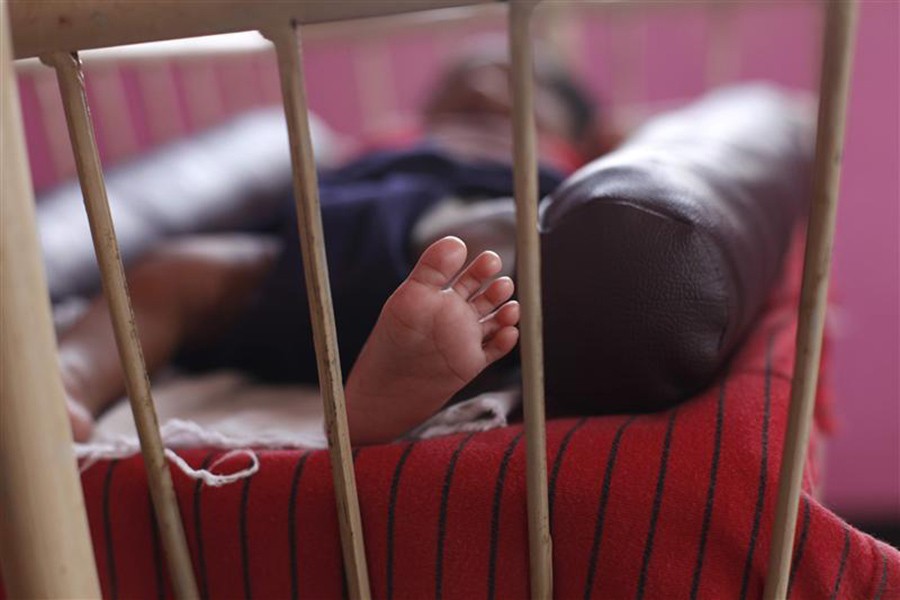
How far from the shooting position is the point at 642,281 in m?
0.52

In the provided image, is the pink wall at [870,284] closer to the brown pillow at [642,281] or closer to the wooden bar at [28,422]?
the brown pillow at [642,281]

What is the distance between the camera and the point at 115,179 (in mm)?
1298

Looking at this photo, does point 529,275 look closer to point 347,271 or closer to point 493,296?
point 493,296

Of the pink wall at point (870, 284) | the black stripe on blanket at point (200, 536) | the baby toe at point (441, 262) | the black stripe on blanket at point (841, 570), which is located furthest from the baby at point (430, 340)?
the pink wall at point (870, 284)

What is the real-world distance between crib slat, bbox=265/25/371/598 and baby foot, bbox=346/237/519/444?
0.18 ft

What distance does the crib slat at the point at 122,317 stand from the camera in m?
0.46

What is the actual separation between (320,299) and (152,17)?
17 cm

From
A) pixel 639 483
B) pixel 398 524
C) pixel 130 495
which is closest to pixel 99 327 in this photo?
pixel 130 495

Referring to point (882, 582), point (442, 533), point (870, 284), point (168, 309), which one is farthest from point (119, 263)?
point (870, 284)

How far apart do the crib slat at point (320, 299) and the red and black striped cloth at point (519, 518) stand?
0.02m

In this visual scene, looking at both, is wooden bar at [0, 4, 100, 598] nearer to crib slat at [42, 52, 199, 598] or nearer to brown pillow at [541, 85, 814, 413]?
crib slat at [42, 52, 199, 598]

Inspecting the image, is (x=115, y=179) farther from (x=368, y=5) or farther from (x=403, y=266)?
(x=368, y=5)

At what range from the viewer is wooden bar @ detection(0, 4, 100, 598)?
0.39 metres

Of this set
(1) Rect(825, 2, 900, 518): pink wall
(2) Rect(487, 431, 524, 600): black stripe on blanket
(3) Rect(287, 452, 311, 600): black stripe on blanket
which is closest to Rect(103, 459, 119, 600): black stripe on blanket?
(3) Rect(287, 452, 311, 600): black stripe on blanket
